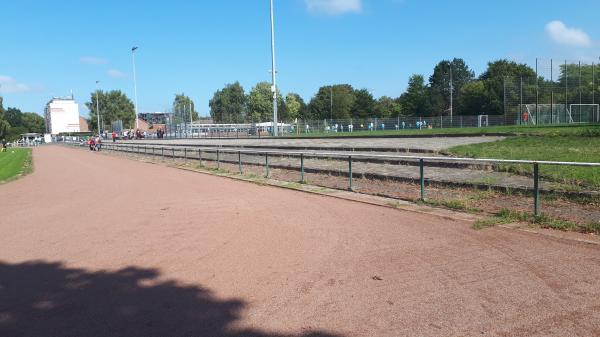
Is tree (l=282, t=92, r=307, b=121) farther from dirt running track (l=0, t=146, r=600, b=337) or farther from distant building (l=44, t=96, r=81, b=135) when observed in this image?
dirt running track (l=0, t=146, r=600, b=337)

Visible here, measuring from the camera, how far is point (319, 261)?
602 centimetres

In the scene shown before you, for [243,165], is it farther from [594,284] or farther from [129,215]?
[594,284]

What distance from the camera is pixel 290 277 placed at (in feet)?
17.8

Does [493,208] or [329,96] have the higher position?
[329,96]

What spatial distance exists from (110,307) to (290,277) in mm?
1854

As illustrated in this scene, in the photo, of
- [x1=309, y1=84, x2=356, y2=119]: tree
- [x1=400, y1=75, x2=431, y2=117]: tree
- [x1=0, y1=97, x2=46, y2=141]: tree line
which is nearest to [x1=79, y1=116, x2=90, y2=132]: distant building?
[x1=0, y1=97, x2=46, y2=141]: tree line

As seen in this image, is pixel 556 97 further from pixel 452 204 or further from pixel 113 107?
pixel 113 107

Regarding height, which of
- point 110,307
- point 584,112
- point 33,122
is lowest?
point 110,307

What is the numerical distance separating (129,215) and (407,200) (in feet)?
18.5

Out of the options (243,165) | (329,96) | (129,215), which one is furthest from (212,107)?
(129,215)

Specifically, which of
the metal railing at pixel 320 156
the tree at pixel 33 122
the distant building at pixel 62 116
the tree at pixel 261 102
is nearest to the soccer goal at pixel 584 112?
the metal railing at pixel 320 156

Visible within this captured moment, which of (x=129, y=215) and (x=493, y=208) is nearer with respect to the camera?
(x=493, y=208)

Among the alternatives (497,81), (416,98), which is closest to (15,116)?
(416,98)

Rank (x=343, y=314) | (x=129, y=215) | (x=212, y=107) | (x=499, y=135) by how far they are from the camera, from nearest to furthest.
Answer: (x=343, y=314) < (x=129, y=215) < (x=499, y=135) < (x=212, y=107)
